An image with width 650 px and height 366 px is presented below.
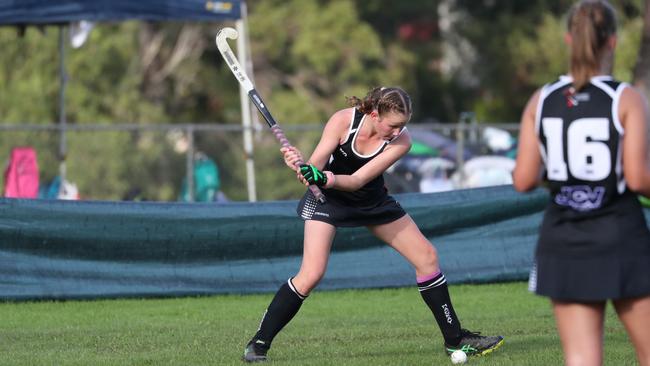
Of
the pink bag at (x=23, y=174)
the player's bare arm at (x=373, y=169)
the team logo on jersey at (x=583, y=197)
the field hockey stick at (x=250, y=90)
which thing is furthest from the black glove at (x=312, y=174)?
the pink bag at (x=23, y=174)

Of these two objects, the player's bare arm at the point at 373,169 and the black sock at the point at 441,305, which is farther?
the black sock at the point at 441,305

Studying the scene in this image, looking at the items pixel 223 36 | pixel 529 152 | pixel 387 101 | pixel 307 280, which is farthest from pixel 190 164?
pixel 529 152

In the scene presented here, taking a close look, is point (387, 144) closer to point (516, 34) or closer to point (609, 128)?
point (609, 128)

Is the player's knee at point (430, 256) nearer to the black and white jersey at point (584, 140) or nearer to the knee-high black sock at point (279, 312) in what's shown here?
the knee-high black sock at point (279, 312)

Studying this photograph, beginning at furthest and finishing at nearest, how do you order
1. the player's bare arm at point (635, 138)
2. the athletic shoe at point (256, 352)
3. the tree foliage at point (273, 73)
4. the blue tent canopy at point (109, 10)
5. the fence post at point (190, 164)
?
1. the tree foliage at point (273, 73)
2. the fence post at point (190, 164)
3. the blue tent canopy at point (109, 10)
4. the athletic shoe at point (256, 352)
5. the player's bare arm at point (635, 138)

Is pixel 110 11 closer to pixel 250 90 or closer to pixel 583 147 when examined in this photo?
pixel 250 90

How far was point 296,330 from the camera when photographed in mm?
8922

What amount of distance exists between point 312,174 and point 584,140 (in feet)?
8.04

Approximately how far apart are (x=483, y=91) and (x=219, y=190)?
26.4 m

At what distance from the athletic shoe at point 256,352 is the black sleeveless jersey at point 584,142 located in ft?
10.00

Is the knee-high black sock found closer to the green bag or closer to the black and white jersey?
the black and white jersey

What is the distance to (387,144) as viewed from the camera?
729 centimetres

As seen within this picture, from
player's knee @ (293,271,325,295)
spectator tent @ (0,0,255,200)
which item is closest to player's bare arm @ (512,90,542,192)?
player's knee @ (293,271,325,295)

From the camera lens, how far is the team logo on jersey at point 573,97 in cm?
466
